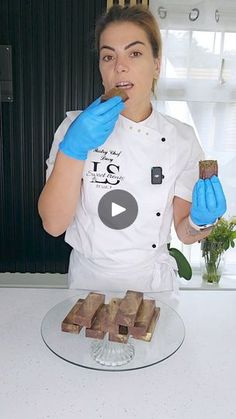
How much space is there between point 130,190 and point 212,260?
148 centimetres

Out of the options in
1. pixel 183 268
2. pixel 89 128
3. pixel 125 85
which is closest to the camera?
pixel 89 128

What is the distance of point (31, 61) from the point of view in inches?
101

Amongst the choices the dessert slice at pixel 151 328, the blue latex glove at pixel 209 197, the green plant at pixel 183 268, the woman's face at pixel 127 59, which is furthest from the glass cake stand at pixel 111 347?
the green plant at pixel 183 268

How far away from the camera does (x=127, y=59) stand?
1210mm

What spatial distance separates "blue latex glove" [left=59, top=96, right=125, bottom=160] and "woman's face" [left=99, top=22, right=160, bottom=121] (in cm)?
15

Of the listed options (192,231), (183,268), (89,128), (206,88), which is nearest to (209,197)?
(192,231)

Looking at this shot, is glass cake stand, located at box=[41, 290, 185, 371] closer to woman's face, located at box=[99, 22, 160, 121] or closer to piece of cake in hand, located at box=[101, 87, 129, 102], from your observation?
piece of cake in hand, located at box=[101, 87, 129, 102]

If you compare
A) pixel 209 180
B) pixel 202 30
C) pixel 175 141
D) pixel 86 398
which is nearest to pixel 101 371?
pixel 86 398

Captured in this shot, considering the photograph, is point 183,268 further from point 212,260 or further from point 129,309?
point 129,309

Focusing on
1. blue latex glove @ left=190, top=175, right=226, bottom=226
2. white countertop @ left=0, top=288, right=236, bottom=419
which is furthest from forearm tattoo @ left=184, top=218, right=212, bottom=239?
white countertop @ left=0, top=288, right=236, bottom=419

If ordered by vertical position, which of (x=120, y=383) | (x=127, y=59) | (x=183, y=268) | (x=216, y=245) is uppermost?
(x=127, y=59)

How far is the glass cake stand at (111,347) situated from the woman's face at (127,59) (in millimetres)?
672

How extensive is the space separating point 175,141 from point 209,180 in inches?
10.0

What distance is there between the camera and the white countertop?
71cm
